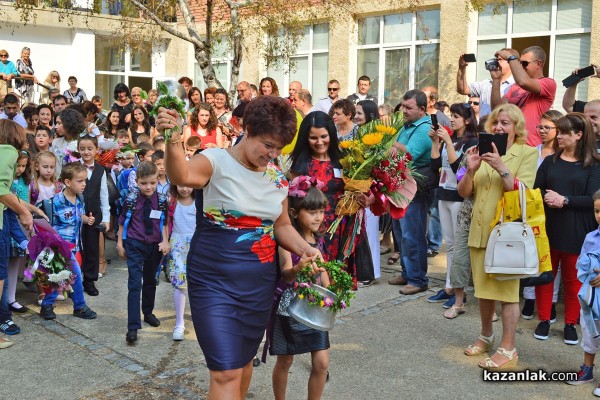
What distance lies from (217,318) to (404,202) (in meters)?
2.19

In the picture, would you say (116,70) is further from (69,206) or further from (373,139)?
(373,139)

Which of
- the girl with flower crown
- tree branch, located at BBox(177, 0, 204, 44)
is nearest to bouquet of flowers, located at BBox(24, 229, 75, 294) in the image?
A: the girl with flower crown

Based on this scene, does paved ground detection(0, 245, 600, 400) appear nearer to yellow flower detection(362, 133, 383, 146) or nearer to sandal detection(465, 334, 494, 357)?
sandal detection(465, 334, 494, 357)

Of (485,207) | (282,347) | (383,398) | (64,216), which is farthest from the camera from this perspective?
(64,216)

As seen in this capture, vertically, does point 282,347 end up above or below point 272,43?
below

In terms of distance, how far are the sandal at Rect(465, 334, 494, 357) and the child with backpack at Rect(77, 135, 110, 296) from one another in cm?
405

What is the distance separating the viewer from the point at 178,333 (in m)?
5.67

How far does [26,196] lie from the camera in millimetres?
6703

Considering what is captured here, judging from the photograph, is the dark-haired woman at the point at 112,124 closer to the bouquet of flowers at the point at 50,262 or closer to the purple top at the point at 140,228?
the bouquet of flowers at the point at 50,262

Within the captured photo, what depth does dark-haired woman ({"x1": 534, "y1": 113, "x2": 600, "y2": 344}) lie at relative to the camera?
5590 millimetres

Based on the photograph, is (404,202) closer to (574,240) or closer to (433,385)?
(433,385)

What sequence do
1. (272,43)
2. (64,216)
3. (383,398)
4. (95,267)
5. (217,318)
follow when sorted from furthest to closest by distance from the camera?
(272,43), (95,267), (64,216), (383,398), (217,318)

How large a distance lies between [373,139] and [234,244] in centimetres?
182

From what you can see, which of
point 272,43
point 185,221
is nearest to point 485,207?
point 185,221
